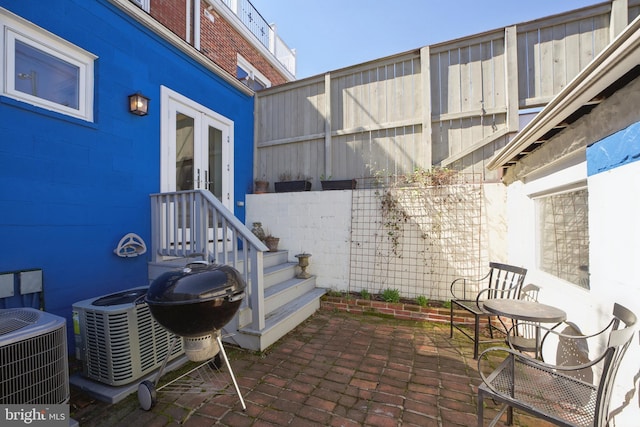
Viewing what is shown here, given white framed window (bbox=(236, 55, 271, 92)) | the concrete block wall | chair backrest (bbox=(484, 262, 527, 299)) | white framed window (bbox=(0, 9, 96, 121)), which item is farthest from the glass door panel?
chair backrest (bbox=(484, 262, 527, 299))

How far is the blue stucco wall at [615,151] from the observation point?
161 cm

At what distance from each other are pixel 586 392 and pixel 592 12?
4.82m

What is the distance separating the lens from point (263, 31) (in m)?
8.65

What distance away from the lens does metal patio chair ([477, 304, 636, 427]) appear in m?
1.35

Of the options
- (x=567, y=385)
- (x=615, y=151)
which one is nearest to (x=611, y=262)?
(x=615, y=151)

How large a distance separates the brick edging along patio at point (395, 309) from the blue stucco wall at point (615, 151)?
241 centimetres

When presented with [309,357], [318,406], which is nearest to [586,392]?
[318,406]

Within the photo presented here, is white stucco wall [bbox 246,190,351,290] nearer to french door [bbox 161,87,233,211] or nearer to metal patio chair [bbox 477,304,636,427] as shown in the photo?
french door [bbox 161,87,233,211]

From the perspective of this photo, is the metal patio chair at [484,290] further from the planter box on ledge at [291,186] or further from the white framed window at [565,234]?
the planter box on ledge at [291,186]

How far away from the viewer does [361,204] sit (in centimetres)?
A: 457

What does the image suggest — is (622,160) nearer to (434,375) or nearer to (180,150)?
(434,375)

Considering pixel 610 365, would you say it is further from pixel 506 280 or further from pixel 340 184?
pixel 340 184

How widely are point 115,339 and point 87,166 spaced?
188cm

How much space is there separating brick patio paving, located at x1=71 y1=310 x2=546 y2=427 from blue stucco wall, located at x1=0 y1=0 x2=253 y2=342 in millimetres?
1273
